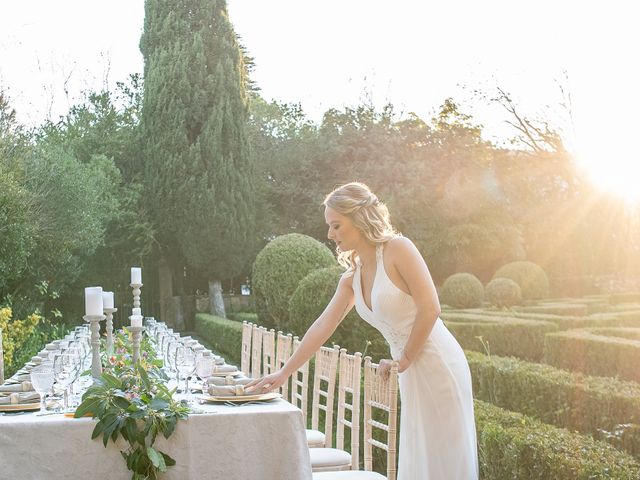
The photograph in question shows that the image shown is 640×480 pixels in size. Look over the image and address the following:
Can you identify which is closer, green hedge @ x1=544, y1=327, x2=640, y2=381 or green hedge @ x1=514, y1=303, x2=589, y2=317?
green hedge @ x1=544, y1=327, x2=640, y2=381

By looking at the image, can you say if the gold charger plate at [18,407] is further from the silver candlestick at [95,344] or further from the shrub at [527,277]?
the shrub at [527,277]

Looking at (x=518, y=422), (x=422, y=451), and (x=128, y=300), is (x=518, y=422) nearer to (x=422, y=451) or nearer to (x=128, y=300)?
(x=422, y=451)

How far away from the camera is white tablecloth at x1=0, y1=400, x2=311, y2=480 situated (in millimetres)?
2979

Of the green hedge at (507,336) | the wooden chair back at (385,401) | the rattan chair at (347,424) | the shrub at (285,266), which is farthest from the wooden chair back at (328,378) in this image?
the shrub at (285,266)

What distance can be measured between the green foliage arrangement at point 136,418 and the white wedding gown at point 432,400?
805 mm

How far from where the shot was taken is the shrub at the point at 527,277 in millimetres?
21919

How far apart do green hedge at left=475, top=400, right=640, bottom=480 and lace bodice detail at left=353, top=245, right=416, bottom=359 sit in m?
1.12

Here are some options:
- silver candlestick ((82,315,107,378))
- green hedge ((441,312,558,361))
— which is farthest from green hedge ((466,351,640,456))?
green hedge ((441,312,558,361))

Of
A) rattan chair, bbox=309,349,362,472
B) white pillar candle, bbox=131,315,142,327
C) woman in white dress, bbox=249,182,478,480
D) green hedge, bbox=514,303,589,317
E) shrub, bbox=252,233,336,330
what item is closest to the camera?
woman in white dress, bbox=249,182,478,480

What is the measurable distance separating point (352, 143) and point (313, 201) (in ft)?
6.80

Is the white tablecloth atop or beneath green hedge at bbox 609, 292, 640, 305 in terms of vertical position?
beneath

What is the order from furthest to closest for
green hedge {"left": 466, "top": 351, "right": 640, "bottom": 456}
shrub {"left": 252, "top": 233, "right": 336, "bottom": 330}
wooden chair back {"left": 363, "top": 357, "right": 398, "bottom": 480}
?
shrub {"left": 252, "top": 233, "right": 336, "bottom": 330} → green hedge {"left": 466, "top": 351, "right": 640, "bottom": 456} → wooden chair back {"left": 363, "top": 357, "right": 398, "bottom": 480}

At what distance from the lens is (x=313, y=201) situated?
848 inches

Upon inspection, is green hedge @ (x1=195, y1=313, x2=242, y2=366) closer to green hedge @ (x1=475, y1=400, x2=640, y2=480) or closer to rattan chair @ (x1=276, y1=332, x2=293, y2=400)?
rattan chair @ (x1=276, y1=332, x2=293, y2=400)
